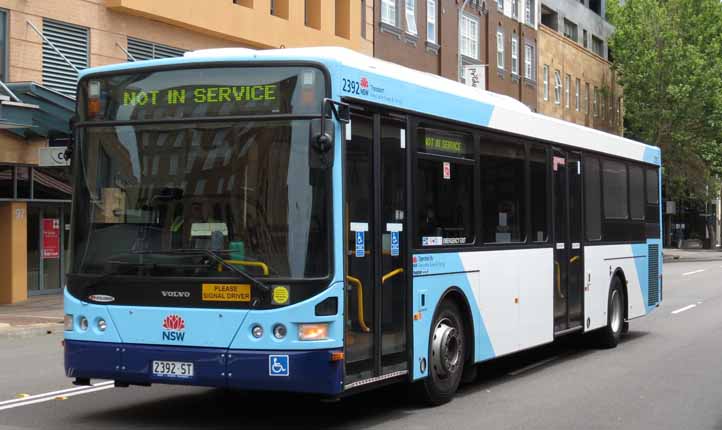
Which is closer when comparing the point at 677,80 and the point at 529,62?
the point at 529,62

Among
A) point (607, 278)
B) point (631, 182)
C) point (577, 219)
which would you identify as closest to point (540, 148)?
point (577, 219)

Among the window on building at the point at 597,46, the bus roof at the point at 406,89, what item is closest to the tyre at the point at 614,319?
the bus roof at the point at 406,89

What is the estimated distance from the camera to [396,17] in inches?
1508

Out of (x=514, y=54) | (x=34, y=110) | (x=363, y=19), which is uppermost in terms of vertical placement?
(x=514, y=54)

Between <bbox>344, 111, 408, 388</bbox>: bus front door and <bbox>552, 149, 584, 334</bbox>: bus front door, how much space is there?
13.9ft

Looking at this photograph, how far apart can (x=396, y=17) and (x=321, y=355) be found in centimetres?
3186

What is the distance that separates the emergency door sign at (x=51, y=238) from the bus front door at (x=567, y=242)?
15.0m

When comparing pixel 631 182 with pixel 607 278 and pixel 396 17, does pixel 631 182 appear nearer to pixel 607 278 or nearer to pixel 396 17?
pixel 607 278

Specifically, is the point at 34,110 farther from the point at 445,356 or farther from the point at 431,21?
the point at 431,21

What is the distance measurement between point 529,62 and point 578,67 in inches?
347

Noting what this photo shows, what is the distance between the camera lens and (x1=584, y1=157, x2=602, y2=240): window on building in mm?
13875

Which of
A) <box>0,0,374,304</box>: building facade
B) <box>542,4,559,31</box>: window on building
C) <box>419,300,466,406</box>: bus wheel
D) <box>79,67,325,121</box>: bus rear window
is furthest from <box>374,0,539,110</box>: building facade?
<box>79,67,325,121</box>: bus rear window

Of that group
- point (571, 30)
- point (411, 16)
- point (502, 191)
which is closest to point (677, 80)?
point (571, 30)

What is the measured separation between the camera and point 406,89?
9.16 m
